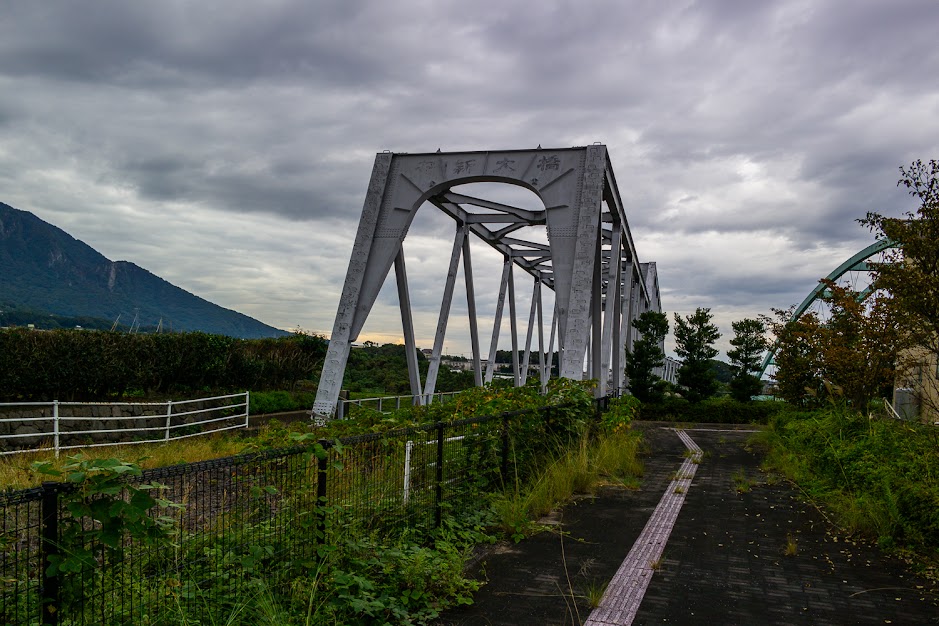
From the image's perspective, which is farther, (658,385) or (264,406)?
(658,385)

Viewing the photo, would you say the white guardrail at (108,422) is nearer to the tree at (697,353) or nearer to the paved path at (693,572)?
the paved path at (693,572)

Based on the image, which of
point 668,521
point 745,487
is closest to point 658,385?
point 745,487

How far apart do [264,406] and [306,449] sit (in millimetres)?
15391

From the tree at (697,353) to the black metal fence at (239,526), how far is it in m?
23.0

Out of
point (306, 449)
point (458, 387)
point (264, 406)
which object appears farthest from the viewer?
point (458, 387)

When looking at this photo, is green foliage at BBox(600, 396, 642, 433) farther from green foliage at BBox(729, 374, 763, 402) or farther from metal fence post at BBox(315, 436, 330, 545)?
green foliage at BBox(729, 374, 763, 402)

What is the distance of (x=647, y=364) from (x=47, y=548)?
2764cm

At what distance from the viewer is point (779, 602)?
15.0ft

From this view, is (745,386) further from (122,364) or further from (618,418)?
(122,364)

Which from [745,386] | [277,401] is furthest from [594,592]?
[745,386]

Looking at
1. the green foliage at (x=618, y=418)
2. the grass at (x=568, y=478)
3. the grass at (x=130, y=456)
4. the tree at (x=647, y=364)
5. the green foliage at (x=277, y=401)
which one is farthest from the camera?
the tree at (x=647, y=364)

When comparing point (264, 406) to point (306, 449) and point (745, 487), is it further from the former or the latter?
point (306, 449)

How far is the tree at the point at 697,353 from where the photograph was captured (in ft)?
92.9

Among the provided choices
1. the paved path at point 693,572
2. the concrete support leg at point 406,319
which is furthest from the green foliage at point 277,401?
the paved path at point 693,572
